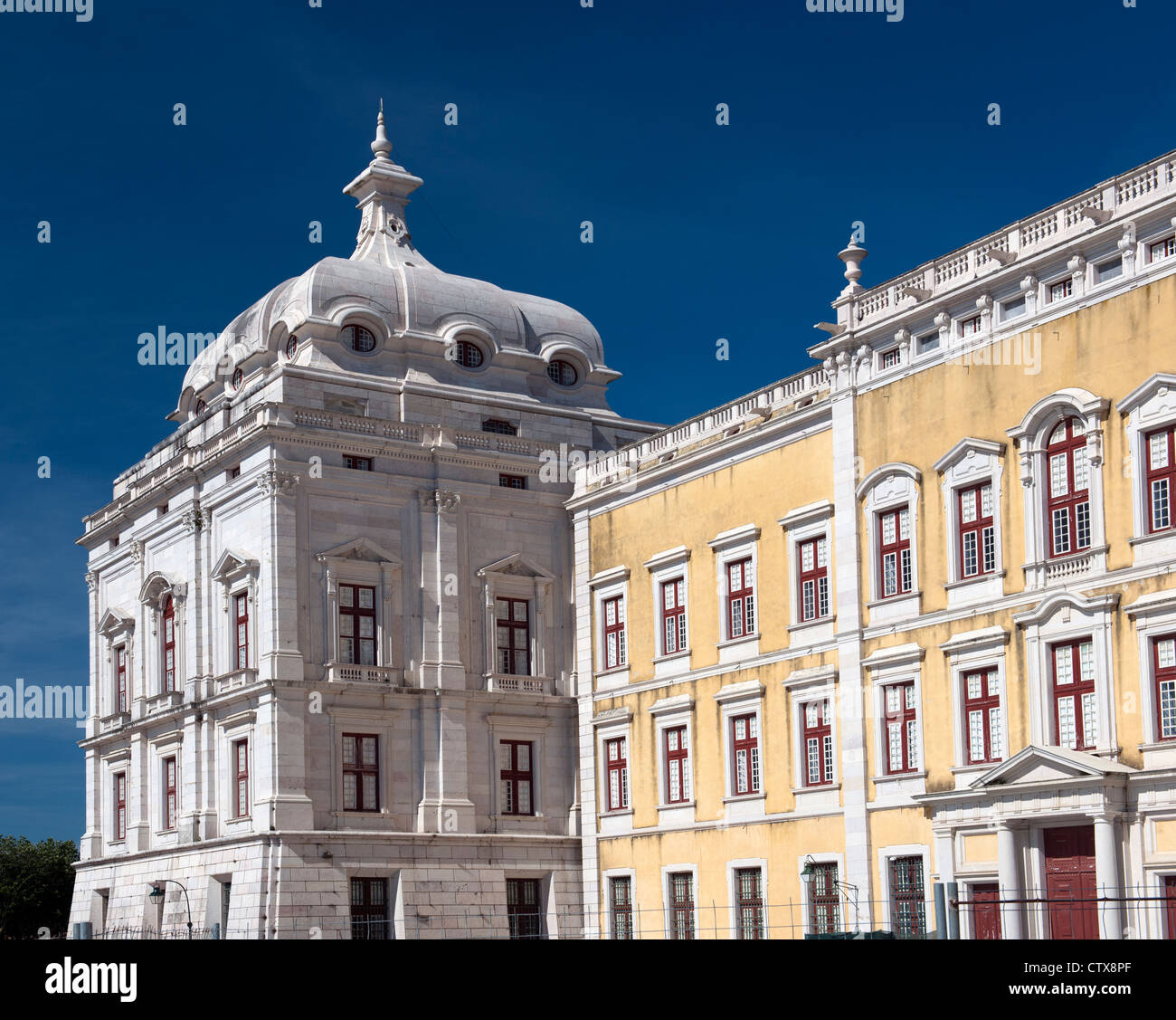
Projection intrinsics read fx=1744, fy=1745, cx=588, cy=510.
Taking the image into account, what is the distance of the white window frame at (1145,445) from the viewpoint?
32.2m

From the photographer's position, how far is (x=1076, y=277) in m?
34.1

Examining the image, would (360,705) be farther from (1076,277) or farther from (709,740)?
(1076,277)

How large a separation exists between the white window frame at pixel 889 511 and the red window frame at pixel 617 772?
1085 centimetres

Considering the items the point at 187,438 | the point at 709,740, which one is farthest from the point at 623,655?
the point at 187,438

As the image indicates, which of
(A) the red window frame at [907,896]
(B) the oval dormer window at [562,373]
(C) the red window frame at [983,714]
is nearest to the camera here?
(C) the red window frame at [983,714]

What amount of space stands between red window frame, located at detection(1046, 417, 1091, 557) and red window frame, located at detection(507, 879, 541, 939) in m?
20.6

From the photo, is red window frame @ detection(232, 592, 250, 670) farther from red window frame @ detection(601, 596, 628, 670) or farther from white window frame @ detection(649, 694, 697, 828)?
white window frame @ detection(649, 694, 697, 828)

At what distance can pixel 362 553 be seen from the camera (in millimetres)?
48281

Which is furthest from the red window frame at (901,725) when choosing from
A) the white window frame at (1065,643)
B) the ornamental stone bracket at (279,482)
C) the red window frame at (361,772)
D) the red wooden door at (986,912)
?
the ornamental stone bracket at (279,482)

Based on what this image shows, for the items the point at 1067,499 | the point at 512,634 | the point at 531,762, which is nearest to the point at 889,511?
the point at 1067,499

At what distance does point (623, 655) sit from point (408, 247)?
61.5 ft

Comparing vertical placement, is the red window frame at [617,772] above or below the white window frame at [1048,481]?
below

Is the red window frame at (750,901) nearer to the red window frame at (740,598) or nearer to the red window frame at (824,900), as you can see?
the red window frame at (824,900)

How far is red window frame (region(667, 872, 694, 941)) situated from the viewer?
1735 inches
